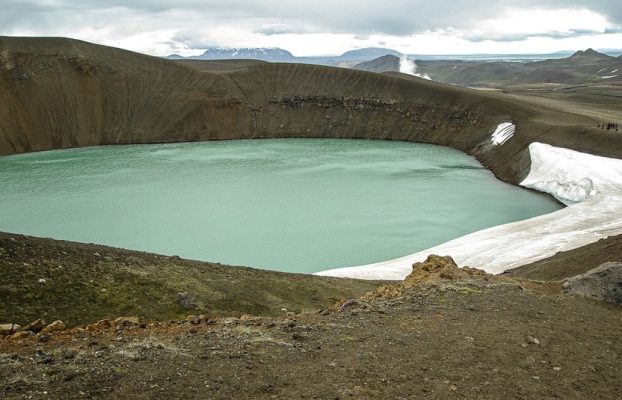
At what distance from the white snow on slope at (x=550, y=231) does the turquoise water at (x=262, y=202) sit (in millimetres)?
1913

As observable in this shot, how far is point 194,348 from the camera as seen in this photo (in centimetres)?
945

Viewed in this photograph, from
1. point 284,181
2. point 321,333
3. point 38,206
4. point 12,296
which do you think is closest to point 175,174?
point 284,181

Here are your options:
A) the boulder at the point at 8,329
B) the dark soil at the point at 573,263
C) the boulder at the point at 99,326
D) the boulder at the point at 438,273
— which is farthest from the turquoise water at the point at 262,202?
the boulder at the point at 8,329

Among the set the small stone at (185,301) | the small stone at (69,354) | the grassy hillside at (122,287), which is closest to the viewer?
the small stone at (69,354)

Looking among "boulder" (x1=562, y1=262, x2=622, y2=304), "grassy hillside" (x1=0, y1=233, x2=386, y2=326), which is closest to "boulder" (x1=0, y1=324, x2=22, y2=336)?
"grassy hillside" (x1=0, y1=233, x2=386, y2=326)

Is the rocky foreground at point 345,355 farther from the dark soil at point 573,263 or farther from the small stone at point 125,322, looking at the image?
the dark soil at point 573,263

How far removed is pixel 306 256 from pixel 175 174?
2772cm

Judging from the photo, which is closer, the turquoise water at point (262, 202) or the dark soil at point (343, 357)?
the dark soil at point (343, 357)

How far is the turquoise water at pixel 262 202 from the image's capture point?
31656mm

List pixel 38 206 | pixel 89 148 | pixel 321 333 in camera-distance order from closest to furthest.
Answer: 1. pixel 321 333
2. pixel 38 206
3. pixel 89 148

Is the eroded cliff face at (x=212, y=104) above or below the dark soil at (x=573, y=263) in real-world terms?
above

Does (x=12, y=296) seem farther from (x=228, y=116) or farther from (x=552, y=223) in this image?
(x=228, y=116)

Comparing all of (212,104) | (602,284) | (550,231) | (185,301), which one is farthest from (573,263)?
(212,104)

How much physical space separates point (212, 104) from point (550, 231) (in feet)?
190
